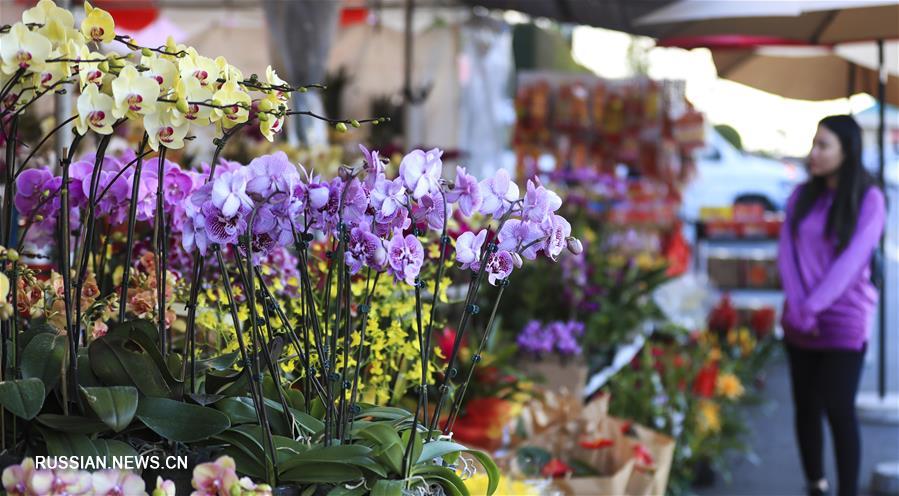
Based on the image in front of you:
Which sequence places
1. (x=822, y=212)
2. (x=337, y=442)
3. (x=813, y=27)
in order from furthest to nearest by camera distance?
(x=813, y=27), (x=822, y=212), (x=337, y=442)

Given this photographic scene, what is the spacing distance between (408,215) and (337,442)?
27 centimetres

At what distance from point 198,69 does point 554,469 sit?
62.2 inches

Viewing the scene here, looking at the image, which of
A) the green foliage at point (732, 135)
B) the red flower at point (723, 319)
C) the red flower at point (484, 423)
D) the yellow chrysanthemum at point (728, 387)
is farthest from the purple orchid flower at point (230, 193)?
the green foliage at point (732, 135)

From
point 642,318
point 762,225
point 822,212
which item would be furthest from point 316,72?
point 762,225

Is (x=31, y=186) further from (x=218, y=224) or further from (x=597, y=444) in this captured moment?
(x=597, y=444)

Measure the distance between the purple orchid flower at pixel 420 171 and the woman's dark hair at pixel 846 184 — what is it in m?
3.15

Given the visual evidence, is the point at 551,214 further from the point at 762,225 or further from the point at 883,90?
the point at 762,225

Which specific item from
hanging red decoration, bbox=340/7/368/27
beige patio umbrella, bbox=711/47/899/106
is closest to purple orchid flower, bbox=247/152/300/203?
beige patio umbrella, bbox=711/47/899/106

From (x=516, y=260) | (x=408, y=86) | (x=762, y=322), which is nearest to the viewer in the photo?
(x=516, y=260)

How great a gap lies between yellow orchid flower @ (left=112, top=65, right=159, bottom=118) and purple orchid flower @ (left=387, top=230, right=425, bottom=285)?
288 mm

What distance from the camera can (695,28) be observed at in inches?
227

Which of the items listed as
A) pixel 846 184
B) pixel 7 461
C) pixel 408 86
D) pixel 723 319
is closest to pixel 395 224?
pixel 7 461

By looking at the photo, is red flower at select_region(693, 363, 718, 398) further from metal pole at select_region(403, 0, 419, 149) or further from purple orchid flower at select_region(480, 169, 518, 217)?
purple orchid flower at select_region(480, 169, 518, 217)

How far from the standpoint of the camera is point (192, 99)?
3.83 feet
